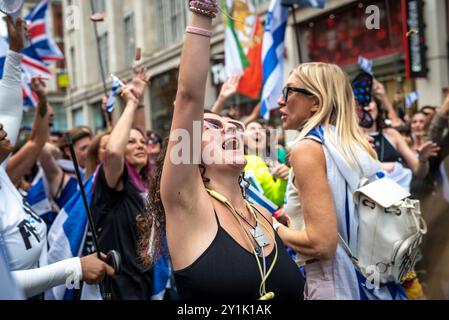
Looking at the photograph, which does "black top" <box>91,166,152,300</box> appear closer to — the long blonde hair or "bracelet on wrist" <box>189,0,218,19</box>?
the long blonde hair

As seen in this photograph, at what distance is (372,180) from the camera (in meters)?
2.70

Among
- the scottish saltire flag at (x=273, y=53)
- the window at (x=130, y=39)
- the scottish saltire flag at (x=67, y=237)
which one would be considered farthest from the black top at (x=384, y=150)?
the window at (x=130, y=39)

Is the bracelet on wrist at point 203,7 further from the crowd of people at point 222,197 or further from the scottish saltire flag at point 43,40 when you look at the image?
the scottish saltire flag at point 43,40

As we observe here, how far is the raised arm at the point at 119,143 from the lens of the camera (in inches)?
140

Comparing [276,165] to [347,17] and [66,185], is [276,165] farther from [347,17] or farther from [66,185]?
[347,17]

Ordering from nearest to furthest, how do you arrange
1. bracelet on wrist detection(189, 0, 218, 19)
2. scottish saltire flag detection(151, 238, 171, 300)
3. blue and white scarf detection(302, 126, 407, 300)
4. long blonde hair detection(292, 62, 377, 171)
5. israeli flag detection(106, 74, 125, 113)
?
1. bracelet on wrist detection(189, 0, 218, 19)
2. blue and white scarf detection(302, 126, 407, 300)
3. long blonde hair detection(292, 62, 377, 171)
4. scottish saltire flag detection(151, 238, 171, 300)
5. israeli flag detection(106, 74, 125, 113)

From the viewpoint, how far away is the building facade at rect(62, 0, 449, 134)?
970 cm

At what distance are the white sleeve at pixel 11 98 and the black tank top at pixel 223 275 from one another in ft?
4.50

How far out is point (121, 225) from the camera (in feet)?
12.3

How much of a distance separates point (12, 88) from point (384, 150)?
2794mm

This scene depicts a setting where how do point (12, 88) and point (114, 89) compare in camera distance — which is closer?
point (12, 88)

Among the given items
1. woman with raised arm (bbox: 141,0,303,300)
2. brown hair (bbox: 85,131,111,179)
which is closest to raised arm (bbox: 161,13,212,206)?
woman with raised arm (bbox: 141,0,303,300)

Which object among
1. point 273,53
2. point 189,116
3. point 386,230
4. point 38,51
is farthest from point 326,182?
point 38,51

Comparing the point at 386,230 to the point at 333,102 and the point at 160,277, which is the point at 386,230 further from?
the point at 160,277
